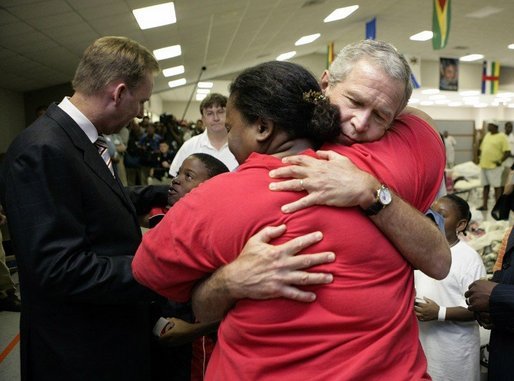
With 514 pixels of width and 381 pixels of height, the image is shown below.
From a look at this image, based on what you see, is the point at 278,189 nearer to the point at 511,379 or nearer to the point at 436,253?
the point at 436,253

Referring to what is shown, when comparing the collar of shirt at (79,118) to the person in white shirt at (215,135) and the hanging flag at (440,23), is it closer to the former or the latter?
the person in white shirt at (215,135)

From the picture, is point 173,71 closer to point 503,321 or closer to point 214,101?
point 214,101

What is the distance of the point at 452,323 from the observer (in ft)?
7.20

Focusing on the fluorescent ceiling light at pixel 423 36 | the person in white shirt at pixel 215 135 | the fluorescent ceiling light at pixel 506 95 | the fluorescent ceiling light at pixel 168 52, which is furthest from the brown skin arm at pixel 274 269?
the fluorescent ceiling light at pixel 506 95

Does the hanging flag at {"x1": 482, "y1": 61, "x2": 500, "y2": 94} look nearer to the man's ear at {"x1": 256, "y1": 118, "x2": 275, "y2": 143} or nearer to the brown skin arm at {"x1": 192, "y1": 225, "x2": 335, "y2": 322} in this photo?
the man's ear at {"x1": 256, "y1": 118, "x2": 275, "y2": 143}

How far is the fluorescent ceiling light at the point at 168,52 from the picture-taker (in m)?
8.84

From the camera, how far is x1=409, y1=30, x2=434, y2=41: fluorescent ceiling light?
39.9ft

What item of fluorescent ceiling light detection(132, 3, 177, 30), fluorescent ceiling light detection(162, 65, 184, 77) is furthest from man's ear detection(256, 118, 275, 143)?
fluorescent ceiling light detection(162, 65, 184, 77)

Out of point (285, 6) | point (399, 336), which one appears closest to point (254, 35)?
point (285, 6)

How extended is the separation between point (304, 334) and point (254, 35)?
9.73 m

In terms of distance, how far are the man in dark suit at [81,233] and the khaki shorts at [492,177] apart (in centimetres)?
949

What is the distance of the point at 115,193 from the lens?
1506 mm

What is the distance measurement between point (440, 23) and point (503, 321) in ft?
21.2

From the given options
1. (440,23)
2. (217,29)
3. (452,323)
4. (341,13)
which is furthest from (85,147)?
(341,13)
